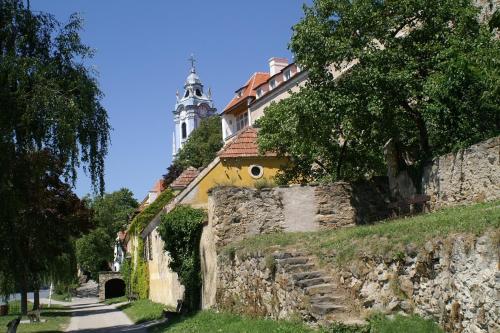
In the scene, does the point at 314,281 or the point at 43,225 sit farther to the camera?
the point at 43,225

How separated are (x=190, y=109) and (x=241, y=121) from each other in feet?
188

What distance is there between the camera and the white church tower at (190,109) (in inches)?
4594

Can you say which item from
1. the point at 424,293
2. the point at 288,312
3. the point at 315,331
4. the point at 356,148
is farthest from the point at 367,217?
the point at 424,293

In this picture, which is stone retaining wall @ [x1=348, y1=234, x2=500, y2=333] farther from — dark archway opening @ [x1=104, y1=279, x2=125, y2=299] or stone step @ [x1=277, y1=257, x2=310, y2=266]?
dark archway opening @ [x1=104, y1=279, x2=125, y2=299]

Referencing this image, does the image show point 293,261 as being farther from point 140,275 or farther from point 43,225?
point 140,275

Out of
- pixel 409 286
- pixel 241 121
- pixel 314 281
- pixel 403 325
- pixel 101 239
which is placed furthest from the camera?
pixel 101 239

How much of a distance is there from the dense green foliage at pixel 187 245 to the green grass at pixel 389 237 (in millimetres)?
A: 5662

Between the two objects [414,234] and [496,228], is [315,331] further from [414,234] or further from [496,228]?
[496,228]

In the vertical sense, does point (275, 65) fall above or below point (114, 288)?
above

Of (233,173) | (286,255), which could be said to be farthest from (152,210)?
(286,255)

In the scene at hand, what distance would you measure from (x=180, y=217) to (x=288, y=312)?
31.3 feet

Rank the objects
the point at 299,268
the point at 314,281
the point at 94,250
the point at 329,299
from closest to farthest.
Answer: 1. the point at 329,299
2. the point at 314,281
3. the point at 299,268
4. the point at 94,250

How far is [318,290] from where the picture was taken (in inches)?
460

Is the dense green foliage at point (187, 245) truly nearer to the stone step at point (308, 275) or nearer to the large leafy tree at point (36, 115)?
the large leafy tree at point (36, 115)
